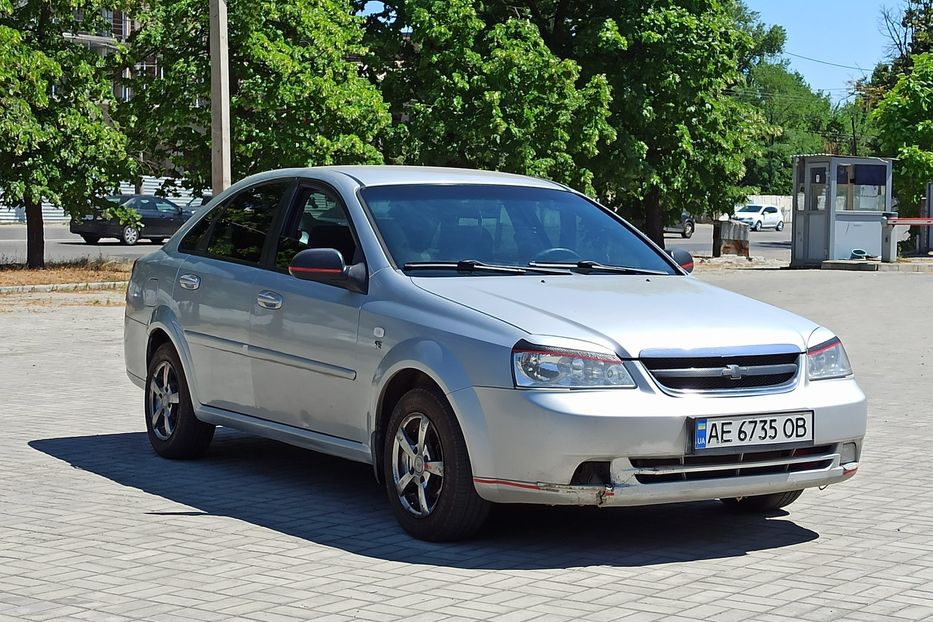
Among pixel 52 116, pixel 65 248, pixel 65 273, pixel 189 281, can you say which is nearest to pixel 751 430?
pixel 189 281

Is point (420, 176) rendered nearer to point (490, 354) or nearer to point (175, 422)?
point (490, 354)

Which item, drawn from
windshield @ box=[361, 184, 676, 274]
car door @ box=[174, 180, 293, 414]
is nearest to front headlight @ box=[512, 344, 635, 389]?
windshield @ box=[361, 184, 676, 274]

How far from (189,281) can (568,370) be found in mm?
3214

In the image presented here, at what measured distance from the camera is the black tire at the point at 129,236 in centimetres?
4512

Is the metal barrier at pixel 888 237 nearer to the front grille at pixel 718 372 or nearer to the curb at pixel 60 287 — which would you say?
the curb at pixel 60 287

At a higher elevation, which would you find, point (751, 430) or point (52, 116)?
point (52, 116)

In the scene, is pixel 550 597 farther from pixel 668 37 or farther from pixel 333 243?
pixel 668 37

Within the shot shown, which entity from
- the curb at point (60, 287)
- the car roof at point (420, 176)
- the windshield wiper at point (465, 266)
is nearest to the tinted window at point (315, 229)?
the car roof at point (420, 176)

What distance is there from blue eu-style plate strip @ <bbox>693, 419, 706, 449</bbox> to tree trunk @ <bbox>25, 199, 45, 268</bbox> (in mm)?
24966

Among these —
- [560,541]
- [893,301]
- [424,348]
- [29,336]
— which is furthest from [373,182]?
[893,301]

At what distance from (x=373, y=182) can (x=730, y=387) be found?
236cm

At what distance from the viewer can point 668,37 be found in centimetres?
3600

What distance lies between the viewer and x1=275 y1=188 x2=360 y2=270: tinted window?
7.48 metres

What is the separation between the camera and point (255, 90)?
95.1 ft
